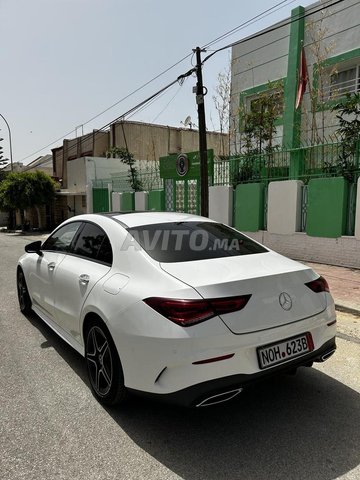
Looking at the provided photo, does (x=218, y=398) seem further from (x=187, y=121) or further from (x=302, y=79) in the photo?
(x=187, y=121)

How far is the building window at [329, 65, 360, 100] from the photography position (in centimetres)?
1094

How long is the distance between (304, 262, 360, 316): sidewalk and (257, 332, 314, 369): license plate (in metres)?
3.23

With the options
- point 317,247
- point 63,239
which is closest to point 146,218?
point 63,239

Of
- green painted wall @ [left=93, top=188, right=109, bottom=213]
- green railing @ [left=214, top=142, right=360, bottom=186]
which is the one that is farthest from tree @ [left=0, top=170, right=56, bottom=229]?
A: green railing @ [left=214, top=142, right=360, bottom=186]

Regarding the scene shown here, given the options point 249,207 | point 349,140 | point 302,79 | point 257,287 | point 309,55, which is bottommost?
point 257,287

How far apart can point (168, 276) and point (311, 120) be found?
418 inches

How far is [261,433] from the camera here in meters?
2.58

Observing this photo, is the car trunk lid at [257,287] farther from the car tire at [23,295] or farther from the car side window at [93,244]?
the car tire at [23,295]

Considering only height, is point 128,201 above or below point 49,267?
above

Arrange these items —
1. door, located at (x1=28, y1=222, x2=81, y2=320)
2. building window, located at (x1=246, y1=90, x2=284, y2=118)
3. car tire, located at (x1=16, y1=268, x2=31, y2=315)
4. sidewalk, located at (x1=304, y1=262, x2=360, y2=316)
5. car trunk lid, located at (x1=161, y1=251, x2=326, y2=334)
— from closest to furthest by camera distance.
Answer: car trunk lid, located at (x1=161, y1=251, x2=326, y2=334) → door, located at (x1=28, y1=222, x2=81, y2=320) → car tire, located at (x1=16, y1=268, x2=31, y2=315) → sidewalk, located at (x1=304, y1=262, x2=360, y2=316) → building window, located at (x1=246, y1=90, x2=284, y2=118)

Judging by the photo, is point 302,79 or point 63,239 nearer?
point 63,239

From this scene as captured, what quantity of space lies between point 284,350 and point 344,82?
10775 millimetres

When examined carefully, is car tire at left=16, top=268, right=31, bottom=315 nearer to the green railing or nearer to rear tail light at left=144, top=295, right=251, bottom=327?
A: rear tail light at left=144, top=295, right=251, bottom=327

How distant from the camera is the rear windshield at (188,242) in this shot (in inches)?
118
